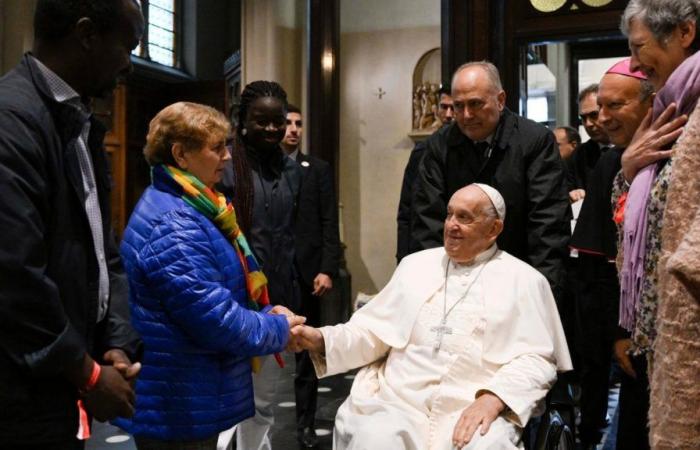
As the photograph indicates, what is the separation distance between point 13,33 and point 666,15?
474 centimetres

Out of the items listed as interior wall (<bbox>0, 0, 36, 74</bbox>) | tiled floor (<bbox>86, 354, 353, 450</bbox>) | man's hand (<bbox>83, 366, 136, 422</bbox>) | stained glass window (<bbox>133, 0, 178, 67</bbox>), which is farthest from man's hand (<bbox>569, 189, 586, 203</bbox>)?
stained glass window (<bbox>133, 0, 178, 67</bbox>)

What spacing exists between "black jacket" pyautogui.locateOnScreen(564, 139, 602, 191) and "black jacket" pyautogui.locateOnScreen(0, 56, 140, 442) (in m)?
3.45

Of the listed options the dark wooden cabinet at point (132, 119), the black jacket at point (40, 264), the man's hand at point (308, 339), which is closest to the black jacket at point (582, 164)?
the man's hand at point (308, 339)

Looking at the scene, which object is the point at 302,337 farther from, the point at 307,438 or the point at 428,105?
the point at 428,105

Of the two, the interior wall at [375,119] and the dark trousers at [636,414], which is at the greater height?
the interior wall at [375,119]

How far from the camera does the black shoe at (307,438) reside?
3936 millimetres

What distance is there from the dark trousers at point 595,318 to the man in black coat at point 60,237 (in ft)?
6.94

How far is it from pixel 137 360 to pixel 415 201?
1.70 meters

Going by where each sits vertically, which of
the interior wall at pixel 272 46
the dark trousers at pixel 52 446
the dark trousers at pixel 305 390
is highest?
the interior wall at pixel 272 46

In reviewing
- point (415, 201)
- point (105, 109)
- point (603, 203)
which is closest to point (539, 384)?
point (603, 203)

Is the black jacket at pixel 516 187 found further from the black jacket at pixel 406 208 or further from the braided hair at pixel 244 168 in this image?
the black jacket at pixel 406 208

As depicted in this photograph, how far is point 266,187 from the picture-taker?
3395 millimetres

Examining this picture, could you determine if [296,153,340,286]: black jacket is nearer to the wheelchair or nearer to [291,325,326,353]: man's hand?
[291,325,326,353]: man's hand

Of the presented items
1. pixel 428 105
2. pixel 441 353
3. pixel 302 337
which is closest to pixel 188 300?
pixel 302 337
